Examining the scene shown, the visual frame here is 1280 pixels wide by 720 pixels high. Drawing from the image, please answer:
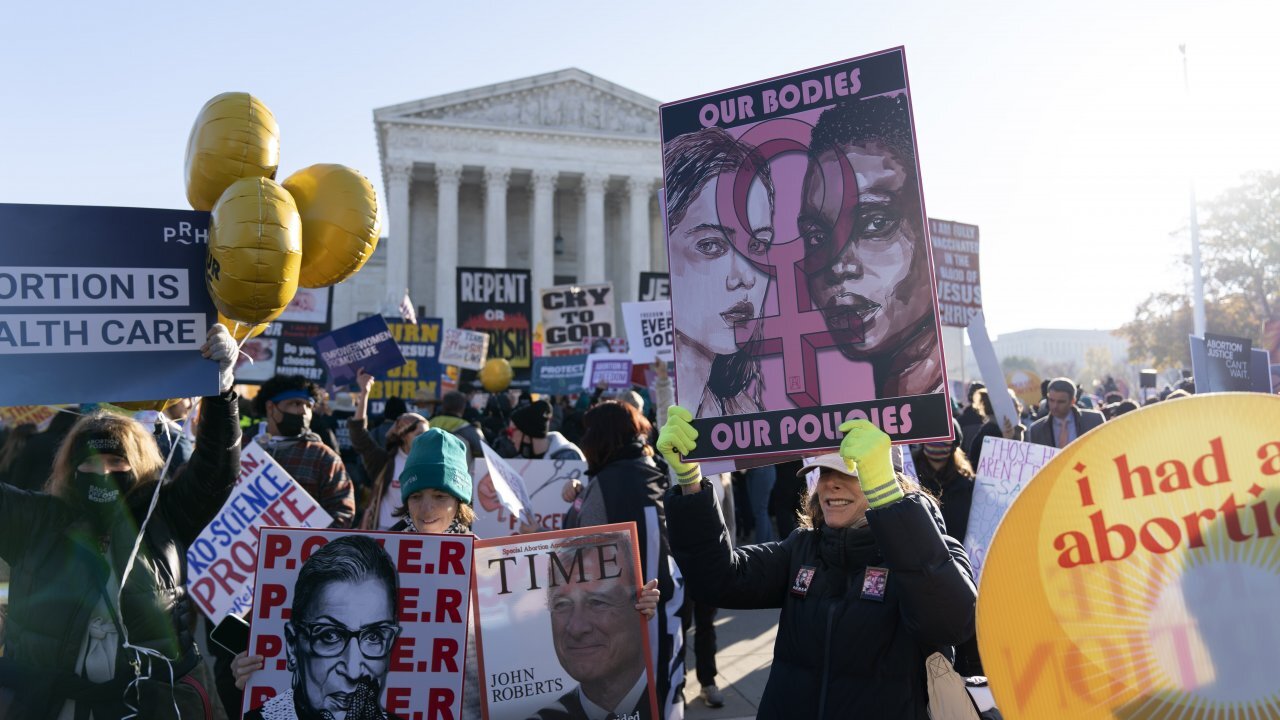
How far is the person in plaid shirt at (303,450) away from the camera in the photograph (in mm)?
5141

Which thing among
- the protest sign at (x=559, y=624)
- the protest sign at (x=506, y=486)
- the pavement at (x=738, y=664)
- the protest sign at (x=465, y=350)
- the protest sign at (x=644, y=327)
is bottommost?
the pavement at (x=738, y=664)

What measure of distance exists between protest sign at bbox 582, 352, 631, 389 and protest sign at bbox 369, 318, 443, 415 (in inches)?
85.3

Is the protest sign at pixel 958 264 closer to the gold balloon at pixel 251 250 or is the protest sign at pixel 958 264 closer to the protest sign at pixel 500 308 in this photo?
the protest sign at pixel 500 308

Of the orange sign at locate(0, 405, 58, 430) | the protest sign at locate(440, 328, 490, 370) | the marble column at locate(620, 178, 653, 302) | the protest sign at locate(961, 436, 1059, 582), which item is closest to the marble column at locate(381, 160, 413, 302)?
the marble column at locate(620, 178, 653, 302)

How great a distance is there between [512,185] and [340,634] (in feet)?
162

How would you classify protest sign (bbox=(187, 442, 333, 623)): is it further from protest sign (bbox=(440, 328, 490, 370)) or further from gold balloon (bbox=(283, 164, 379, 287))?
protest sign (bbox=(440, 328, 490, 370))

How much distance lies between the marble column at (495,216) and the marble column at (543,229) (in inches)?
60.4

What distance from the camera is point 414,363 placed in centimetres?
1318

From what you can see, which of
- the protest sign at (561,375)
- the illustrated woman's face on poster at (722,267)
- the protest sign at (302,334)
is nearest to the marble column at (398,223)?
the protest sign at (302,334)

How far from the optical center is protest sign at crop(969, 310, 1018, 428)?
6.09 metres

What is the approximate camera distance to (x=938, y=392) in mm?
2703

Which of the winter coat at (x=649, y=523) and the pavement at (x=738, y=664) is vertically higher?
the winter coat at (x=649, y=523)

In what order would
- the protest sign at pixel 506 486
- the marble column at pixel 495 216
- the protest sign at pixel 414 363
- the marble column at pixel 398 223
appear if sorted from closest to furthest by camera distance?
the protest sign at pixel 506 486, the protest sign at pixel 414 363, the marble column at pixel 398 223, the marble column at pixel 495 216

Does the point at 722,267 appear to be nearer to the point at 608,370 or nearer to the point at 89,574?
the point at 89,574
